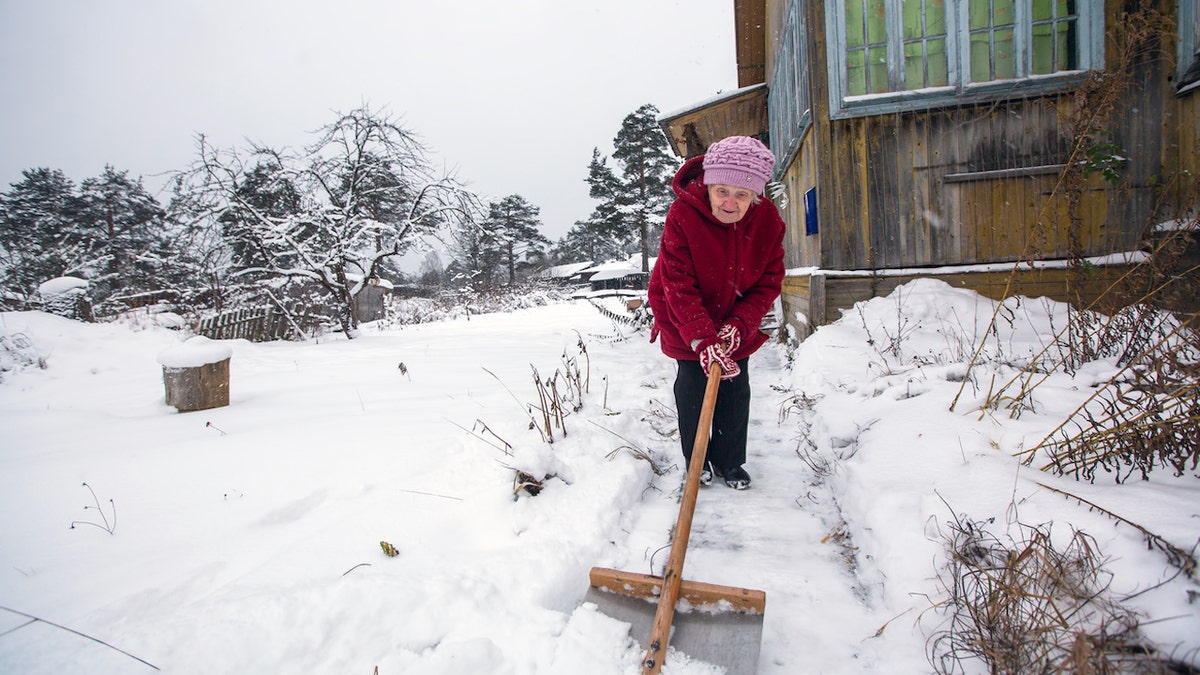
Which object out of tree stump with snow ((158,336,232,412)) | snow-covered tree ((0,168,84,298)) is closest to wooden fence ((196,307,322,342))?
tree stump with snow ((158,336,232,412))

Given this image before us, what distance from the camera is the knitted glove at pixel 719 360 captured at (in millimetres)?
2043

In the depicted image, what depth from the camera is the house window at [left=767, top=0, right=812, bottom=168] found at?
4.92 m

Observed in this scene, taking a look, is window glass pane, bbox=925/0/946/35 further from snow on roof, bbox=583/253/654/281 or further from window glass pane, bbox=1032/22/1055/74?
snow on roof, bbox=583/253/654/281

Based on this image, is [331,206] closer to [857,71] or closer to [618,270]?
[857,71]

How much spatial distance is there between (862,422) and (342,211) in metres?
10.1

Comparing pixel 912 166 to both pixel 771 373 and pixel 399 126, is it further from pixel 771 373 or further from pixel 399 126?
pixel 399 126

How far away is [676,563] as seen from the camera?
1.56m

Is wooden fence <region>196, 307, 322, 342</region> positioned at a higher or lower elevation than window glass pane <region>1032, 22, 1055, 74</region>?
lower

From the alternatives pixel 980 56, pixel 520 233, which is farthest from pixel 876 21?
pixel 520 233

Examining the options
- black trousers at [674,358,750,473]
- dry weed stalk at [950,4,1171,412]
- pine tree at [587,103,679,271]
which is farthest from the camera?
pine tree at [587,103,679,271]

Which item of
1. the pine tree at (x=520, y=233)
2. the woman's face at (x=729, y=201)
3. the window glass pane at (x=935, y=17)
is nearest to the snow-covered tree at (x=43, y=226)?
the woman's face at (x=729, y=201)

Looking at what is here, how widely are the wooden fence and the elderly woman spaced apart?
963 centimetres

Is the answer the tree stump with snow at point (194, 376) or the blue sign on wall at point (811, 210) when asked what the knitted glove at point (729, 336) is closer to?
the blue sign on wall at point (811, 210)

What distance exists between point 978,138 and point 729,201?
11.6ft
